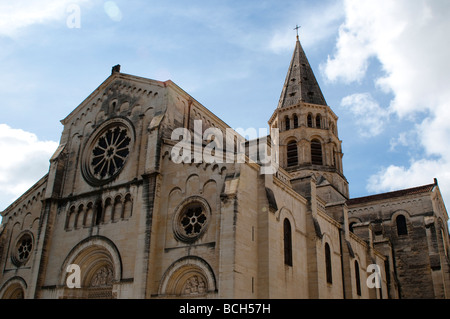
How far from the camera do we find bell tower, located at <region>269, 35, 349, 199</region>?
4105 centimetres

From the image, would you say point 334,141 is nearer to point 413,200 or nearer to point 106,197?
point 413,200

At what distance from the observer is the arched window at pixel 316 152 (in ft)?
137

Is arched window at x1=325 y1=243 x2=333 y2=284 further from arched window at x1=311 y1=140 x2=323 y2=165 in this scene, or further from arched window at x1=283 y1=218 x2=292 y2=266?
arched window at x1=311 y1=140 x2=323 y2=165

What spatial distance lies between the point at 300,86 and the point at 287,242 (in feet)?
91.4

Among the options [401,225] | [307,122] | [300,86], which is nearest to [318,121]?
[307,122]

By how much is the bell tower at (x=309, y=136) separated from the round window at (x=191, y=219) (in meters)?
22.0

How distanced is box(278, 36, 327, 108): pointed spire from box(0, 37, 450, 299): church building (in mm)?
15655

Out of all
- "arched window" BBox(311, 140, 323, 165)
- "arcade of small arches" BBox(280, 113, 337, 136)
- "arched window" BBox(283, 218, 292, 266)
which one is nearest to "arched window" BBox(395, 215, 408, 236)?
"arched window" BBox(311, 140, 323, 165)

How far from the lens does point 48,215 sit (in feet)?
78.0

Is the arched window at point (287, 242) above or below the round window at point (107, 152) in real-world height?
below

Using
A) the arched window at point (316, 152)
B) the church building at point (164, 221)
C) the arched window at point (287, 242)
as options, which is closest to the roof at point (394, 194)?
the arched window at point (316, 152)

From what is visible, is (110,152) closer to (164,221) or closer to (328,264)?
(164,221)

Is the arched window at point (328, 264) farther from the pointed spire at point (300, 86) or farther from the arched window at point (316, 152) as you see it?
the pointed spire at point (300, 86)

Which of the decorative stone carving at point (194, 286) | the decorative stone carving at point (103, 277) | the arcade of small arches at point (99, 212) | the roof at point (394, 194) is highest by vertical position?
the roof at point (394, 194)
